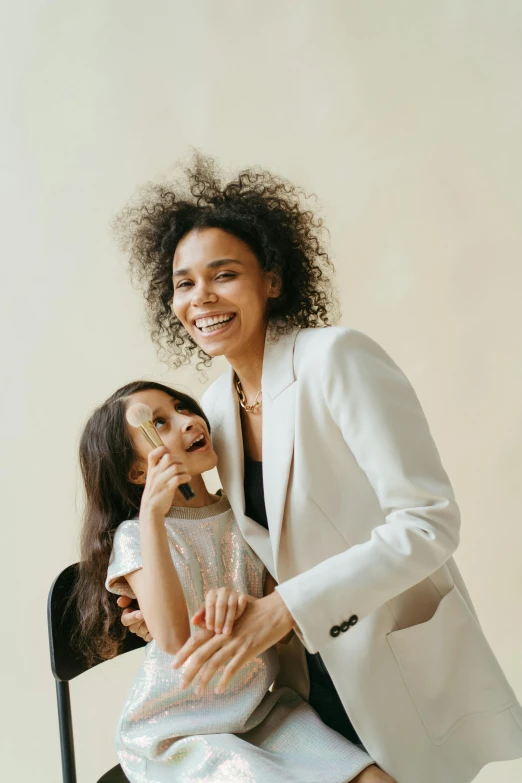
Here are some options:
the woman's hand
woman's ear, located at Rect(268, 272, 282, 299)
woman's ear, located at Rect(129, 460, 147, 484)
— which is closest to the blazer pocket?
the woman's hand

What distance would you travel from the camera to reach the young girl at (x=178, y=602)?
141 cm

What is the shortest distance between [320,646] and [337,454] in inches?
13.3

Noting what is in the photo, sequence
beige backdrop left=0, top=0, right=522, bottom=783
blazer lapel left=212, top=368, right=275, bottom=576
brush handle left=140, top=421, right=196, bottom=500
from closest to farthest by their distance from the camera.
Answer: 1. brush handle left=140, top=421, right=196, bottom=500
2. blazer lapel left=212, top=368, right=275, bottom=576
3. beige backdrop left=0, top=0, right=522, bottom=783

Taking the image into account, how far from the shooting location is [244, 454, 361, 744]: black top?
159 cm

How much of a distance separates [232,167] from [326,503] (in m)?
1.94

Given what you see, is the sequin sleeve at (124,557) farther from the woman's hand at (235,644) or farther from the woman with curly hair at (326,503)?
the woman's hand at (235,644)

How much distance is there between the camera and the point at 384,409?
1.40m

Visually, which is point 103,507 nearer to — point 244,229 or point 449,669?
point 244,229

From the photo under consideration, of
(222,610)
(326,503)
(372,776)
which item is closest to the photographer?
(222,610)

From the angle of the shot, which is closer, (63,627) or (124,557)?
(124,557)

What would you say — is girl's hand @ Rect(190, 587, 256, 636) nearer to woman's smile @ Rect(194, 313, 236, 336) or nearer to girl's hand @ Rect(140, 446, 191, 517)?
girl's hand @ Rect(140, 446, 191, 517)

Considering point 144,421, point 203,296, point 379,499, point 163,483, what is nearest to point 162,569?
point 163,483

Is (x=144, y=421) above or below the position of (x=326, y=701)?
above

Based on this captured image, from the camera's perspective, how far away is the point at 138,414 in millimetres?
1542
